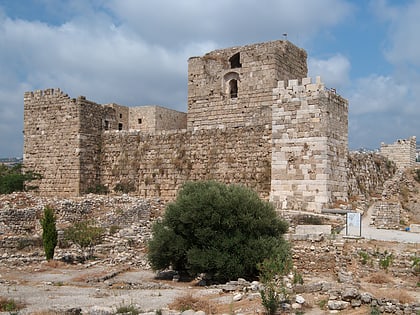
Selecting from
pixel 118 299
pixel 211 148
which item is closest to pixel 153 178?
pixel 211 148

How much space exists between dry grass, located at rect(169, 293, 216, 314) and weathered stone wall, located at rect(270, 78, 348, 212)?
909 cm

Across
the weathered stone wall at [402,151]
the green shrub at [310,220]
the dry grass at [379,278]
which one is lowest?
the dry grass at [379,278]

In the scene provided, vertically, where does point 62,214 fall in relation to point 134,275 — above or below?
above

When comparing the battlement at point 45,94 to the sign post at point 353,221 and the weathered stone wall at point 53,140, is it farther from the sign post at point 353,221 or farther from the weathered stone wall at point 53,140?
the sign post at point 353,221

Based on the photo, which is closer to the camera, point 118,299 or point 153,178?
point 118,299

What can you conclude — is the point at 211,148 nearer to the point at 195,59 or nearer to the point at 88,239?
the point at 195,59

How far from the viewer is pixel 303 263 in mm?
14734

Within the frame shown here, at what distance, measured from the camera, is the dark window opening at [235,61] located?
80.9 feet

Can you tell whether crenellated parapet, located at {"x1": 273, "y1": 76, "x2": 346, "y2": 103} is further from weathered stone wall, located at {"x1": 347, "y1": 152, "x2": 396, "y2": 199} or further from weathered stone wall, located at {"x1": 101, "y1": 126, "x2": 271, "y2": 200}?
weathered stone wall, located at {"x1": 347, "y1": 152, "x2": 396, "y2": 199}

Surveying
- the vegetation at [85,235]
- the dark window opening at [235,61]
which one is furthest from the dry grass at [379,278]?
the dark window opening at [235,61]

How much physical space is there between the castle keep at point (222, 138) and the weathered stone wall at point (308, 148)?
0.12ft

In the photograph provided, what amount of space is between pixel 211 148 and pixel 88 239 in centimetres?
720

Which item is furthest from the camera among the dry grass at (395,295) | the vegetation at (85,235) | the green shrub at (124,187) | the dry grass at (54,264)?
the green shrub at (124,187)

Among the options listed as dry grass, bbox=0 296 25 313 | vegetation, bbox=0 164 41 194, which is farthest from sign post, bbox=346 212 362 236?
vegetation, bbox=0 164 41 194
